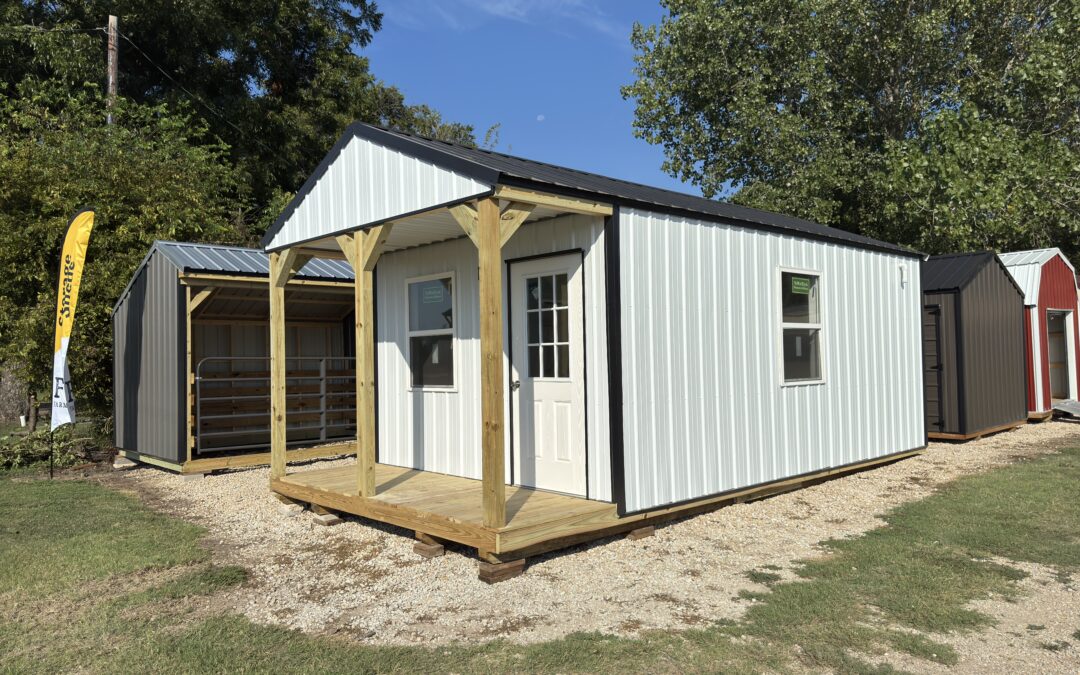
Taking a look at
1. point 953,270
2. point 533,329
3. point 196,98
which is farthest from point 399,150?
point 196,98

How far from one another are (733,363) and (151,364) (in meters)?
7.11

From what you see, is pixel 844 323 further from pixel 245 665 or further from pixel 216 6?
pixel 216 6

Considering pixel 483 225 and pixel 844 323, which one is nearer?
pixel 483 225

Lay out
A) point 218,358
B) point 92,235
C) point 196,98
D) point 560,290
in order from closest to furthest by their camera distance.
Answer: point 560,290 < point 218,358 < point 92,235 < point 196,98

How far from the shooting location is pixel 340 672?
3.54 meters

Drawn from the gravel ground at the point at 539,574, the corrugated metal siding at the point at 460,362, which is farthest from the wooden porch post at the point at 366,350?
the corrugated metal siding at the point at 460,362

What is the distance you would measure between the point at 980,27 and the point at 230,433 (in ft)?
68.6

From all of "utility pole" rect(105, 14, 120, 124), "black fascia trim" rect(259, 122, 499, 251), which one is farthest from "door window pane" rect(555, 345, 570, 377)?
"utility pole" rect(105, 14, 120, 124)

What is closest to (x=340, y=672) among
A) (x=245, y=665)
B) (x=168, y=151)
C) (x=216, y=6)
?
(x=245, y=665)

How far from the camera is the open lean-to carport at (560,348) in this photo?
5301mm

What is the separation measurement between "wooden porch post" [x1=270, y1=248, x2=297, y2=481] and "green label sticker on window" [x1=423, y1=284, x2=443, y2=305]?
4.10 feet

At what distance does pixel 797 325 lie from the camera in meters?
7.33

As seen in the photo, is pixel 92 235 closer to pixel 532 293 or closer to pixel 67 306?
pixel 67 306

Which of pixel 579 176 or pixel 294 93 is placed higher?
pixel 294 93
